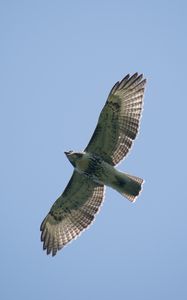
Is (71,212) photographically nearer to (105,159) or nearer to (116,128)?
(105,159)

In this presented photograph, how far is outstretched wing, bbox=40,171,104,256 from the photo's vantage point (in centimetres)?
1694

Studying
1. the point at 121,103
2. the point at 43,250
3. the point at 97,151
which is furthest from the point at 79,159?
the point at 43,250

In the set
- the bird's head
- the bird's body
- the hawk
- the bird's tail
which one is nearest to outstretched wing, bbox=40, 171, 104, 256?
the hawk

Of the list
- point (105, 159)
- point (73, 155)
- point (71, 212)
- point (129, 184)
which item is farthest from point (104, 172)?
point (71, 212)

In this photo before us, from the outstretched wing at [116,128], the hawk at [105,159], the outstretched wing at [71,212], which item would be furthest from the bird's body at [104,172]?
the outstretched wing at [71,212]

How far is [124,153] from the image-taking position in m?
16.3

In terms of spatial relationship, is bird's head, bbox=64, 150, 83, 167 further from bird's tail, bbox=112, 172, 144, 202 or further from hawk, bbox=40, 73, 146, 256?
bird's tail, bbox=112, 172, 144, 202

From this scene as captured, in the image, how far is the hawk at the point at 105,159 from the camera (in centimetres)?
1609

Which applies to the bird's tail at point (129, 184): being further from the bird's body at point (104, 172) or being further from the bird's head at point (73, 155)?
the bird's head at point (73, 155)

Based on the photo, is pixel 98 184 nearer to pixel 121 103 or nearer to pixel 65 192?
pixel 65 192

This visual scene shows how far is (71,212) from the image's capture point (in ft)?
57.3

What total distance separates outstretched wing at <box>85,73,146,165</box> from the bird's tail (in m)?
0.48

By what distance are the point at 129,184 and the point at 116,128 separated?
4.69ft

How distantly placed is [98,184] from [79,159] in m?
1.07
